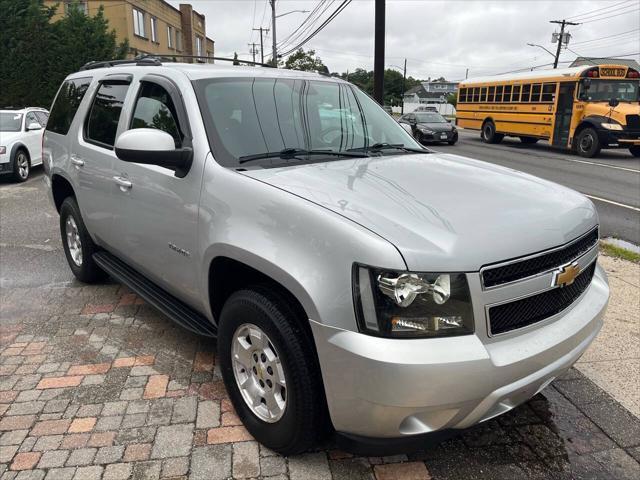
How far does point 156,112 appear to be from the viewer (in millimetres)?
3418

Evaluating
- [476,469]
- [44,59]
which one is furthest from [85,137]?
[44,59]

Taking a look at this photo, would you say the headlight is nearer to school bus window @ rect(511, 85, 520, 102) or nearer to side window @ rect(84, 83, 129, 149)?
side window @ rect(84, 83, 129, 149)

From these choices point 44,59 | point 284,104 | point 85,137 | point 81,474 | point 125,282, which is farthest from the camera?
point 44,59

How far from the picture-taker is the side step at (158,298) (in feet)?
10.4

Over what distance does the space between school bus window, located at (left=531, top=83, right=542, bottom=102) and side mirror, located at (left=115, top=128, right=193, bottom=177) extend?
18971mm

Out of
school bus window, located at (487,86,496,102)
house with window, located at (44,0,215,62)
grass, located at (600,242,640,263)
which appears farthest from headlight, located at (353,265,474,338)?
house with window, located at (44,0,215,62)

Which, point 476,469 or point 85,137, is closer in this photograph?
point 476,469

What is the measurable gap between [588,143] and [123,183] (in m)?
17.4

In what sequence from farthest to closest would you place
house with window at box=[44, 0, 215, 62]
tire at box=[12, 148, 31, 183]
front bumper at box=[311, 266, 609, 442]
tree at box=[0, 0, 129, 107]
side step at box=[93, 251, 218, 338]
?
1. house with window at box=[44, 0, 215, 62]
2. tree at box=[0, 0, 129, 107]
3. tire at box=[12, 148, 31, 183]
4. side step at box=[93, 251, 218, 338]
5. front bumper at box=[311, 266, 609, 442]

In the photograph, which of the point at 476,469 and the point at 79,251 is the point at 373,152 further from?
the point at 79,251

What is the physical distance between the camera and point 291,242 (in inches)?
89.1

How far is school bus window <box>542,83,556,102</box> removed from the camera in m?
18.3

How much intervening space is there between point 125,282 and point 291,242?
2.12 meters

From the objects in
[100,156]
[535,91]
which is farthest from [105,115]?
[535,91]
